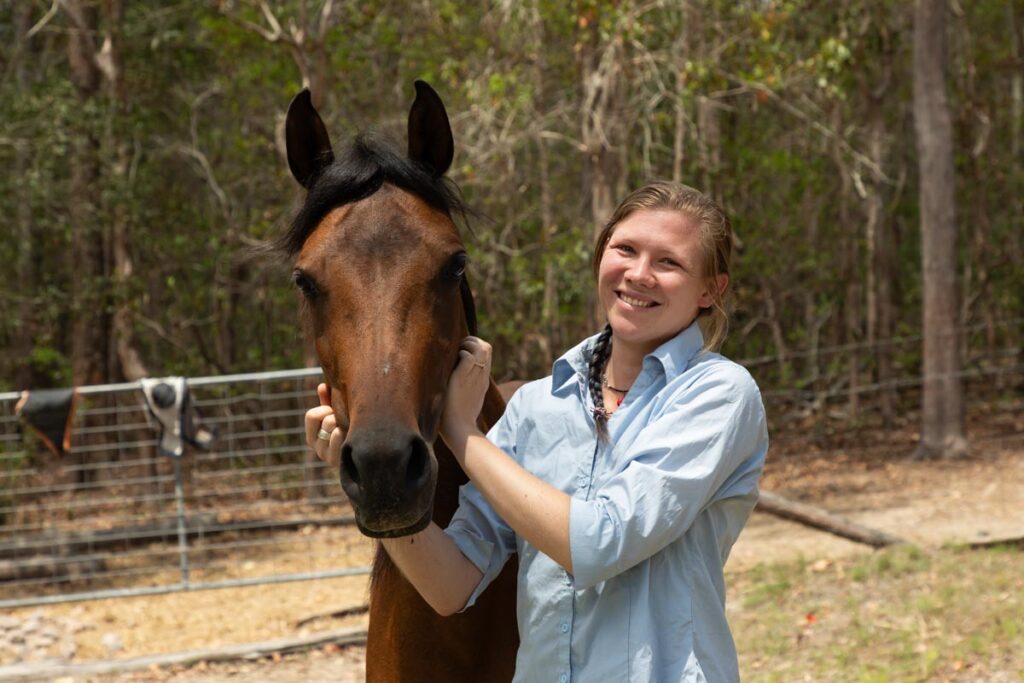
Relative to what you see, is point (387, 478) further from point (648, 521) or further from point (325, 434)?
point (648, 521)

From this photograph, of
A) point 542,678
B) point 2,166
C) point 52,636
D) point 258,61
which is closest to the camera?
point 542,678

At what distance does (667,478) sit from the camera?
1.68 metres

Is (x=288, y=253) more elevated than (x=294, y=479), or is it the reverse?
(x=288, y=253)

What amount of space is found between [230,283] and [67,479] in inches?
104

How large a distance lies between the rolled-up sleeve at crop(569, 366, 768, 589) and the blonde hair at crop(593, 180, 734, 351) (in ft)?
0.61

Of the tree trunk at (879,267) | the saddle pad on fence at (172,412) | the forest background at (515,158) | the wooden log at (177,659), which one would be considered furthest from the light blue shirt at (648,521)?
the tree trunk at (879,267)

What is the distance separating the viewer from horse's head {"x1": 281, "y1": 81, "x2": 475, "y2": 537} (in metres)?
1.71

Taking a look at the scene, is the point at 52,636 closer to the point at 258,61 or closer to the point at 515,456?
the point at 515,456

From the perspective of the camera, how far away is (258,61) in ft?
38.7

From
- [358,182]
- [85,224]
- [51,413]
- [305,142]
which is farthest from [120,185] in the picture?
[358,182]

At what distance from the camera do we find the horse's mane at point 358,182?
218cm

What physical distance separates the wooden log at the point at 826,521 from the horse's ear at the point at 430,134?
4.29 m

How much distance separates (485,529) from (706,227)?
0.66m

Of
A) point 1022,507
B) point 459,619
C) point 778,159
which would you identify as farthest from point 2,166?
point 459,619
